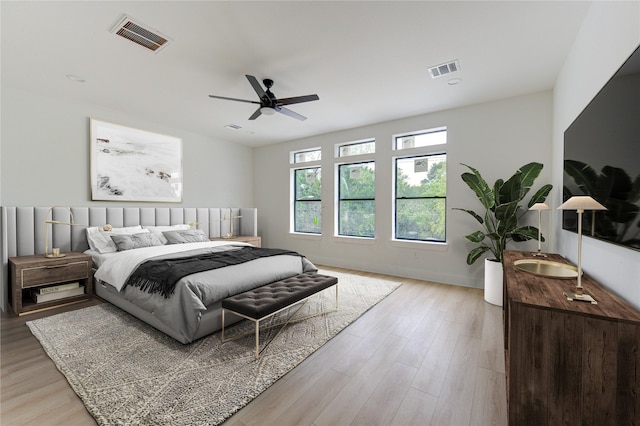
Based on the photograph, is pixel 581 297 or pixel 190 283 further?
pixel 190 283

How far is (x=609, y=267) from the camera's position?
A: 5.65ft

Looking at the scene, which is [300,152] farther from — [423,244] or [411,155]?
[423,244]

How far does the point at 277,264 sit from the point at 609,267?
2.95 m

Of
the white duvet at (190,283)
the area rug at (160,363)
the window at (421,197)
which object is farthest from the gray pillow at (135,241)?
the window at (421,197)

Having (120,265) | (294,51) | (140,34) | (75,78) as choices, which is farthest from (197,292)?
(75,78)

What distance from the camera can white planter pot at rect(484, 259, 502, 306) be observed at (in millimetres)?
3537

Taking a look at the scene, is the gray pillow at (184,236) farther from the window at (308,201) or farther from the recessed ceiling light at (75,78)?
the recessed ceiling light at (75,78)

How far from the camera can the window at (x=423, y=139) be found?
467cm

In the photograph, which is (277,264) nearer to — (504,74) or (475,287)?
(475,287)

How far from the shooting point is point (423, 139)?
192 inches

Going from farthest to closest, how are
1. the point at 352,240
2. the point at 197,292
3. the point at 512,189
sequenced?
the point at 352,240
the point at 512,189
the point at 197,292

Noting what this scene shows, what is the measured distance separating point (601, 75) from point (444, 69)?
5.13ft

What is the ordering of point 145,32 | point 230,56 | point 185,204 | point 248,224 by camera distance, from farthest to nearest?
point 248,224 → point 185,204 → point 230,56 → point 145,32

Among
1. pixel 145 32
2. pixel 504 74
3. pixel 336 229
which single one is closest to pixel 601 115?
pixel 504 74
